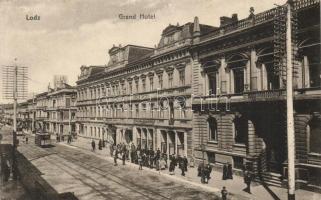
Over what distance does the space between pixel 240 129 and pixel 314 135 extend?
639 centimetres

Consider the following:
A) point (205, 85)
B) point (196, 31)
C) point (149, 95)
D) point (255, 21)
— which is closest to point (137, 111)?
point (149, 95)

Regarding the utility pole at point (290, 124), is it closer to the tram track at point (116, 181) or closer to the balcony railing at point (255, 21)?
the balcony railing at point (255, 21)

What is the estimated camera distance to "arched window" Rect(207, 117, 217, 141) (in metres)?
28.4

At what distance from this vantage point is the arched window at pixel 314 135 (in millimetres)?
19922

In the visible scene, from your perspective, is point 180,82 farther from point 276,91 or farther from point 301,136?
point 301,136

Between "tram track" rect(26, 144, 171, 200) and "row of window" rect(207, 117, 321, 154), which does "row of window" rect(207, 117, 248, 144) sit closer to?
"row of window" rect(207, 117, 321, 154)

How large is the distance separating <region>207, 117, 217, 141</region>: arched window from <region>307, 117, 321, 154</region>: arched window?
360 inches

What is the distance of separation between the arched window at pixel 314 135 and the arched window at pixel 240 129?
5414 millimetres

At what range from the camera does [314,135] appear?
66.3ft

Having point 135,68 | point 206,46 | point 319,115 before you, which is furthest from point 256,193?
point 135,68

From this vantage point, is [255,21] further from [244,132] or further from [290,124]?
[290,124]

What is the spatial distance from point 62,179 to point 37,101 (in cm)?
7911

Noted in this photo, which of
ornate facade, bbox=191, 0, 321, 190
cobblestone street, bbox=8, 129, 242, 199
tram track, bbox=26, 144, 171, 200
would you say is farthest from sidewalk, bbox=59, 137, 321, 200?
tram track, bbox=26, 144, 171, 200

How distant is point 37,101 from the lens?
98.2 metres
